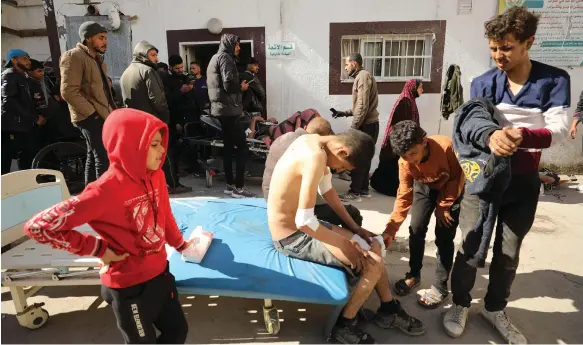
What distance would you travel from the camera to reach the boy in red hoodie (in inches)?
56.5

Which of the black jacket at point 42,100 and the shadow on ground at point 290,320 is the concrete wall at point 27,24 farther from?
the shadow on ground at point 290,320

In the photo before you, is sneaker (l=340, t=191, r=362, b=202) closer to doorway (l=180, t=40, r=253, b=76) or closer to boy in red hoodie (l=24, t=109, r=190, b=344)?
doorway (l=180, t=40, r=253, b=76)

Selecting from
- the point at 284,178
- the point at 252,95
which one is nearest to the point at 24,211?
the point at 284,178

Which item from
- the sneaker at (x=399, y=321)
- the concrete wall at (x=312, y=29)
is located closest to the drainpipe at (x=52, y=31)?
the concrete wall at (x=312, y=29)

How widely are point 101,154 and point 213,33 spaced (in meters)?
3.51

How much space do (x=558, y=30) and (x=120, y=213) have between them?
7.03 metres

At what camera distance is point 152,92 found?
435cm

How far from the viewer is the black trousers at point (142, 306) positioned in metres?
1.61

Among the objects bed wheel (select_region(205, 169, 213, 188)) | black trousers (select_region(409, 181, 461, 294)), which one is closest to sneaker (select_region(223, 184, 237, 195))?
bed wheel (select_region(205, 169, 213, 188))

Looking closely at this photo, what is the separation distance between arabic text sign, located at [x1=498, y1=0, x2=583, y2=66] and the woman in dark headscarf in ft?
8.33

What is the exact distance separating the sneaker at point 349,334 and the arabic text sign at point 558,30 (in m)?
5.85

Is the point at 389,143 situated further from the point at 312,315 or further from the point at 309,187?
the point at 309,187

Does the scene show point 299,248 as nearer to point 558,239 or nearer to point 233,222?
point 233,222

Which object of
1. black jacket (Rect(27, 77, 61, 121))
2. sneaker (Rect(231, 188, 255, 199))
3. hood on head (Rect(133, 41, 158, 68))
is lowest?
sneaker (Rect(231, 188, 255, 199))
